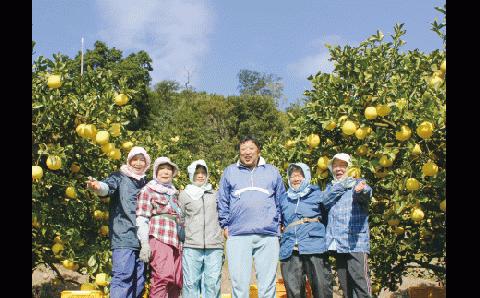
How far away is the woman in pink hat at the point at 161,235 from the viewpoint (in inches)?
129

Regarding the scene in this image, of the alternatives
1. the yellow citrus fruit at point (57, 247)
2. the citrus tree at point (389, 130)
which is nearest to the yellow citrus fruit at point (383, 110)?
the citrus tree at point (389, 130)

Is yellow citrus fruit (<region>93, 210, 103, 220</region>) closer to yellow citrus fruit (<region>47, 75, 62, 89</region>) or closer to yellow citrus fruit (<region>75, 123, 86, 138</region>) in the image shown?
yellow citrus fruit (<region>75, 123, 86, 138</region>)

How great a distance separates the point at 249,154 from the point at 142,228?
2.91 feet

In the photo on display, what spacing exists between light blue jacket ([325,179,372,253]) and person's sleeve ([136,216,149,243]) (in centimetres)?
125

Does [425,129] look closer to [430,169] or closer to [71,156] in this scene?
[430,169]

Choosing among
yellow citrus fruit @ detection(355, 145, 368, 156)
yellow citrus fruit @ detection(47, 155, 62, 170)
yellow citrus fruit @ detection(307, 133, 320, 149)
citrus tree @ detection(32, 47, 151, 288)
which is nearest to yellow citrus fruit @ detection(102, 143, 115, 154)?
citrus tree @ detection(32, 47, 151, 288)

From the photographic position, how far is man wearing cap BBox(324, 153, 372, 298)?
10.6 feet

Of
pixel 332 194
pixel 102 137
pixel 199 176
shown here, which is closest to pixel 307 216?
pixel 332 194

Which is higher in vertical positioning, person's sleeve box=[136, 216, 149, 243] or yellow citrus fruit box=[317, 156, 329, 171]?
yellow citrus fruit box=[317, 156, 329, 171]

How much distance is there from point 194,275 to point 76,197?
0.98 metres

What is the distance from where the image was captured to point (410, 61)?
3.30 meters

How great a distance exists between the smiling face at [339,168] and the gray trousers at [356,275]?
0.54 m
